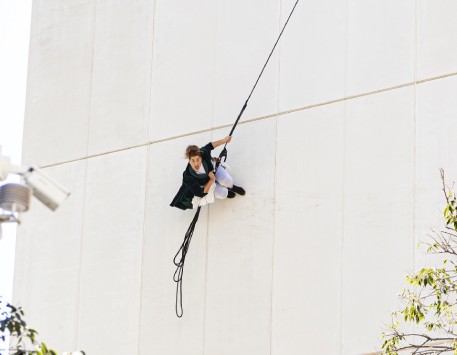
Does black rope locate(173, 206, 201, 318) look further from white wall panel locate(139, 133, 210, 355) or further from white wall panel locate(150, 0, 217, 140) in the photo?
white wall panel locate(150, 0, 217, 140)

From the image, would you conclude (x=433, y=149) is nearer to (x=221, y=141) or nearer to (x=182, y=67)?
(x=221, y=141)

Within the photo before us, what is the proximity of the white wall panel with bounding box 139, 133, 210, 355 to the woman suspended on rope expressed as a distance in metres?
0.43

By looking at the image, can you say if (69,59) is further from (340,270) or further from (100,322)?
(340,270)

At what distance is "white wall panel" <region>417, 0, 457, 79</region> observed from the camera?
14383 mm

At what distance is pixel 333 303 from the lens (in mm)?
14812

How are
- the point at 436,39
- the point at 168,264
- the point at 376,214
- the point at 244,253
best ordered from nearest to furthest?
the point at 436,39 → the point at 376,214 → the point at 244,253 → the point at 168,264

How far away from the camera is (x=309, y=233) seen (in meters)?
15.3

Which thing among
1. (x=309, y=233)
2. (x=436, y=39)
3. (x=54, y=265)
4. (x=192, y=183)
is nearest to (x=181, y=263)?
(x=192, y=183)

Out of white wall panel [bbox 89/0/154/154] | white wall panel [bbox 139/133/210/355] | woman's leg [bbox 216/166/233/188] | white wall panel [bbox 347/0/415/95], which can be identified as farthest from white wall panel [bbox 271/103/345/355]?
white wall panel [bbox 89/0/154/154]

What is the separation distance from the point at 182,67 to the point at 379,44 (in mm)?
3432

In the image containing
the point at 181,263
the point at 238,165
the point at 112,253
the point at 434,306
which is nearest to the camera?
the point at 434,306

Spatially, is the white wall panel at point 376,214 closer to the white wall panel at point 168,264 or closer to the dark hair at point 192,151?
the dark hair at point 192,151

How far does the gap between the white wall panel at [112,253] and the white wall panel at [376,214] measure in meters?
3.77

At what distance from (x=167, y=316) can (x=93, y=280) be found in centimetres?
177
